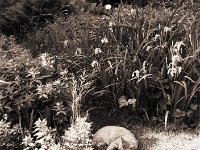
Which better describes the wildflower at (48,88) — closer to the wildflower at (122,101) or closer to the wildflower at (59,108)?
the wildflower at (59,108)

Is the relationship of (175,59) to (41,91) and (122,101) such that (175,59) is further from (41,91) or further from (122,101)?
(41,91)

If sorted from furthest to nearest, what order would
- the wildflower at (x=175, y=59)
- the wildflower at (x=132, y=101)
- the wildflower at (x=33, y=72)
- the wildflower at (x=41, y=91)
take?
the wildflower at (x=132, y=101) → the wildflower at (x=175, y=59) → the wildflower at (x=33, y=72) → the wildflower at (x=41, y=91)

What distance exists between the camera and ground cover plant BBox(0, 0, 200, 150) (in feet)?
13.2

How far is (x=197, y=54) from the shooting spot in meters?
4.59

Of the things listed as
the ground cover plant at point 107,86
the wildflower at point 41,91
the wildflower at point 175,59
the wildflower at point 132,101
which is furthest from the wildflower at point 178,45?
the wildflower at point 41,91

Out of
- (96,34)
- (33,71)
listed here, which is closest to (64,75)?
(33,71)

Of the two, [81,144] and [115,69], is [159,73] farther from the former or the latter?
[81,144]

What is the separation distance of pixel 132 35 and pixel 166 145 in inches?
59.1

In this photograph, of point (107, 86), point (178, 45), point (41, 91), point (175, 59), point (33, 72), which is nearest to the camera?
point (41, 91)

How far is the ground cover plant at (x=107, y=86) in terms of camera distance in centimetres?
403

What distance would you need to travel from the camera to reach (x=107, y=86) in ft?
15.0

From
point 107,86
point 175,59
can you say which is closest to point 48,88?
point 107,86

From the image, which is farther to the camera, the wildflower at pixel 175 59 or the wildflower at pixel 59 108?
the wildflower at pixel 175 59

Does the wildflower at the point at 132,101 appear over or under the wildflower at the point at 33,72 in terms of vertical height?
under
